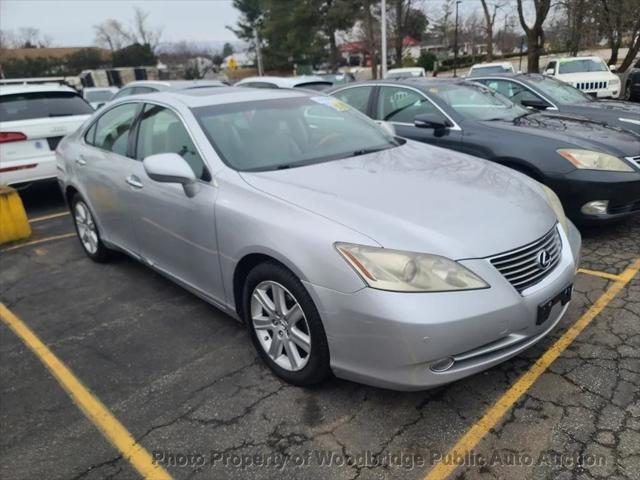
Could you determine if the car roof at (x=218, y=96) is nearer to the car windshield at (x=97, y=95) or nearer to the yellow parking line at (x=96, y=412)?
the yellow parking line at (x=96, y=412)

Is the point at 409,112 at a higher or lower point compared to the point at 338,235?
higher

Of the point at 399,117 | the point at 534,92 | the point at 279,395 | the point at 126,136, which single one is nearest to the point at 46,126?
the point at 126,136

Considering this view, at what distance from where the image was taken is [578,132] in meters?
4.97

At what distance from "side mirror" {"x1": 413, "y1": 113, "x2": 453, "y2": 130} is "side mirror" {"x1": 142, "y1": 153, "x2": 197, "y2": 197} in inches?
116

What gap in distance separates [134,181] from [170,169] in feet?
2.81

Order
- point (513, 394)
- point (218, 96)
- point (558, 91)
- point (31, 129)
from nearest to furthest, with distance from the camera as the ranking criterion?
point (513, 394), point (218, 96), point (31, 129), point (558, 91)

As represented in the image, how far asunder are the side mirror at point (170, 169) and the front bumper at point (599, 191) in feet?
10.5

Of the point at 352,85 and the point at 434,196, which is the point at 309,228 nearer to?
the point at 434,196

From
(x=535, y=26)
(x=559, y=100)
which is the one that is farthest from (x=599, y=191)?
(x=535, y=26)

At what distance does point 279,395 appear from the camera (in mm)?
2697

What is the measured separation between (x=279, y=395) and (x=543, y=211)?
172 centimetres

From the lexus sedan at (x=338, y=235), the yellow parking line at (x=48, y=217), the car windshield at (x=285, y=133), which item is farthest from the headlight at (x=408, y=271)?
the yellow parking line at (x=48, y=217)

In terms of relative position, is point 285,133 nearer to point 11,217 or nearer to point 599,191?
point 599,191

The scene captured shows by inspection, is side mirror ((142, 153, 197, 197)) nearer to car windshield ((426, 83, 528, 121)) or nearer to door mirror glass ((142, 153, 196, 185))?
door mirror glass ((142, 153, 196, 185))
